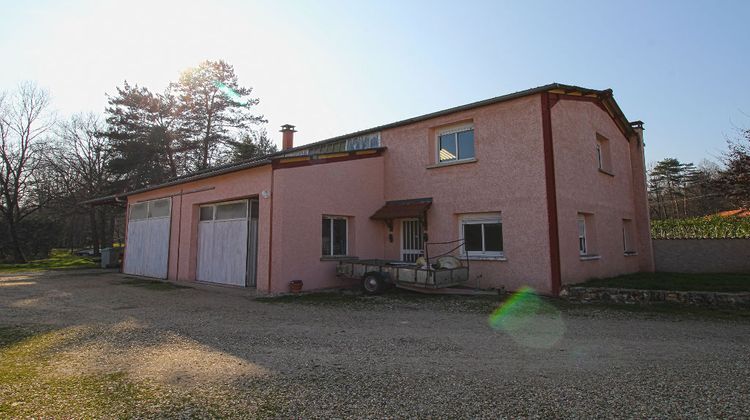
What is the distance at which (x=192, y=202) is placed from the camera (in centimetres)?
1370

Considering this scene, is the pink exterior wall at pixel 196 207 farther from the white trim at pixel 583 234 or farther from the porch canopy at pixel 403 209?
the white trim at pixel 583 234

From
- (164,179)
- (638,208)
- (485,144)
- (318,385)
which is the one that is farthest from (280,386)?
(164,179)

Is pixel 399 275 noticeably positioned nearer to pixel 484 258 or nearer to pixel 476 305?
pixel 476 305

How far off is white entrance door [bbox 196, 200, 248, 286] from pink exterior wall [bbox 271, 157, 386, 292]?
198 cm

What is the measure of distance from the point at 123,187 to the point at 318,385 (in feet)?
103

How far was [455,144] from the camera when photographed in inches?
491

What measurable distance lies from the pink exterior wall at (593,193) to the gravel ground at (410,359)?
3045 mm

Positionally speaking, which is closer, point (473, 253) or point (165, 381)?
point (165, 381)

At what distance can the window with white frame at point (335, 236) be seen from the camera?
11955 millimetres

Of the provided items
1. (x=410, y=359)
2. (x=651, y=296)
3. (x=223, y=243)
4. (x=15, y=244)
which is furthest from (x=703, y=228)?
(x=15, y=244)

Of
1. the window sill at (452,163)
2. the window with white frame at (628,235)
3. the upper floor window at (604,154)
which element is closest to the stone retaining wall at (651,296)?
the window sill at (452,163)

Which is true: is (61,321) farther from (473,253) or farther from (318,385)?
(473,253)

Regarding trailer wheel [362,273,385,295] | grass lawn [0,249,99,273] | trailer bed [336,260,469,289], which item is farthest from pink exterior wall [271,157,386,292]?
grass lawn [0,249,99,273]

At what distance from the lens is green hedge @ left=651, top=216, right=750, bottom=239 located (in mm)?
16828
